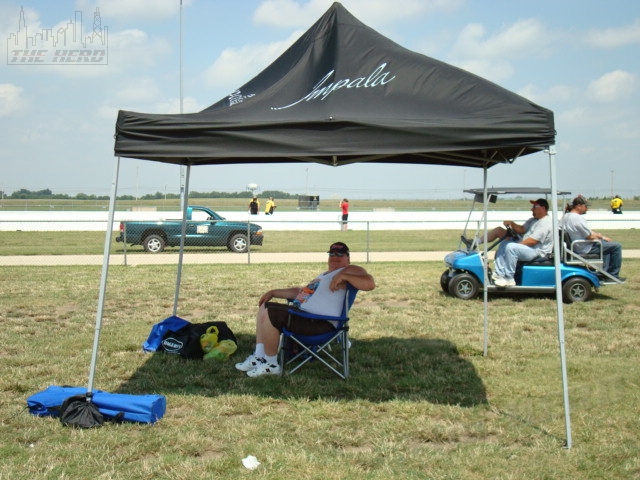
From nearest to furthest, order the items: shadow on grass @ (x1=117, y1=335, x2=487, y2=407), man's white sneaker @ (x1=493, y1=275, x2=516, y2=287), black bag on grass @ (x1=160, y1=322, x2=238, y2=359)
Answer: shadow on grass @ (x1=117, y1=335, x2=487, y2=407)
black bag on grass @ (x1=160, y1=322, x2=238, y2=359)
man's white sneaker @ (x1=493, y1=275, x2=516, y2=287)

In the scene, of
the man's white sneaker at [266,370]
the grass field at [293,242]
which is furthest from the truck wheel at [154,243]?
the man's white sneaker at [266,370]

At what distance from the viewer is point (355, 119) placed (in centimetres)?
475

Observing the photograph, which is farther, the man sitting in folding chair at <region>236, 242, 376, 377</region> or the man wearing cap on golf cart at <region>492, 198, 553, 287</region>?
the man wearing cap on golf cart at <region>492, 198, 553, 287</region>

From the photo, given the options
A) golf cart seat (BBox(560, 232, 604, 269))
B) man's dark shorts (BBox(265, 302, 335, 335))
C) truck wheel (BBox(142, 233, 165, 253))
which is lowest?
man's dark shorts (BBox(265, 302, 335, 335))

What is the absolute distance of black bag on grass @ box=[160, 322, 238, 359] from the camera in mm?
6516

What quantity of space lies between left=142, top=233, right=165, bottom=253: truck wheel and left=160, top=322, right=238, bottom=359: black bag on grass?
41.3ft

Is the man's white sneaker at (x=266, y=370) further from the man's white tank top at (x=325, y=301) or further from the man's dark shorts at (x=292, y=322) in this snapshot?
the man's white tank top at (x=325, y=301)

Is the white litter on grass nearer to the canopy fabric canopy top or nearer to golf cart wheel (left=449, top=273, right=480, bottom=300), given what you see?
the canopy fabric canopy top

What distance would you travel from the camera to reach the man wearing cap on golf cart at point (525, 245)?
371 inches

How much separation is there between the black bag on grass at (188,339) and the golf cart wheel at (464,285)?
4.36 m

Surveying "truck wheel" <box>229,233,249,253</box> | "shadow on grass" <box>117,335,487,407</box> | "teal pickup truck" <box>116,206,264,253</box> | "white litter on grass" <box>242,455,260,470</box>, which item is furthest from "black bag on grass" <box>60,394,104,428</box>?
"truck wheel" <box>229,233,249,253</box>

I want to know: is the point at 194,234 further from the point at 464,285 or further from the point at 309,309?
the point at 309,309

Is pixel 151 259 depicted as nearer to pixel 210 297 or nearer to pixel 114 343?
pixel 210 297

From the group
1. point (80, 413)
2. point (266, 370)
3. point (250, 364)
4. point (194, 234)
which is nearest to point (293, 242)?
point (194, 234)
